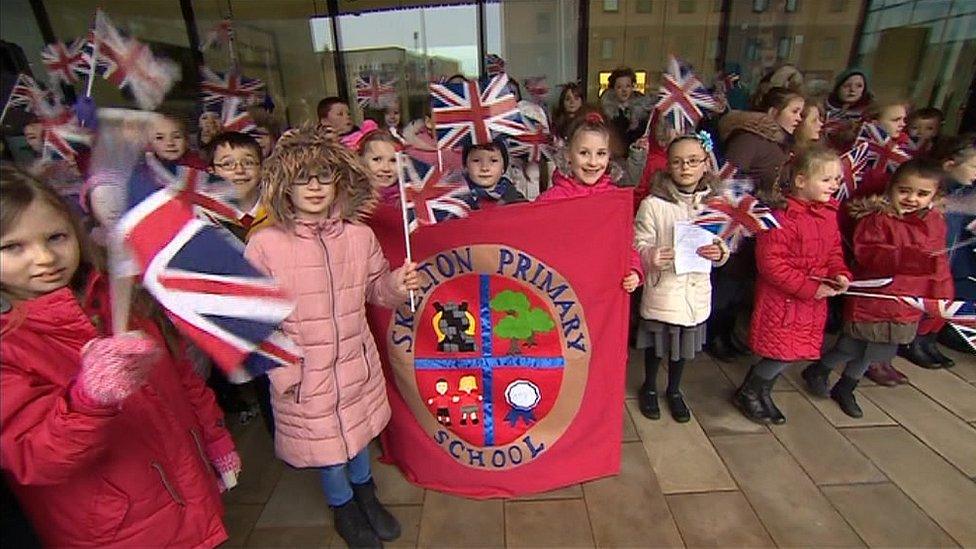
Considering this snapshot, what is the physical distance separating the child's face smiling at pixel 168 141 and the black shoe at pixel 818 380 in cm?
384

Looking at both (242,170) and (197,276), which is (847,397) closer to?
(197,276)

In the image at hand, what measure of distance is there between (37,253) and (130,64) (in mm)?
1766

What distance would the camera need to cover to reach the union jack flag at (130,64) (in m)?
2.38

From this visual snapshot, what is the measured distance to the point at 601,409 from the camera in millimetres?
2287

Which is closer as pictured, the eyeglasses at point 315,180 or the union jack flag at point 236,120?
the eyeglasses at point 315,180

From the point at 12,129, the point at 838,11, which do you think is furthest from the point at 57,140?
the point at 838,11

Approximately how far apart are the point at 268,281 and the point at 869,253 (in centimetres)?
285

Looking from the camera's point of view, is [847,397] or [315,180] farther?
[847,397]

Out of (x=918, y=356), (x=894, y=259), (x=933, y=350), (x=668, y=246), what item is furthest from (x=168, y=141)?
(x=933, y=350)

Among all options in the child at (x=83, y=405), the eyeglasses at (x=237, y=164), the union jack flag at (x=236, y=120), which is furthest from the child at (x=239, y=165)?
the child at (x=83, y=405)

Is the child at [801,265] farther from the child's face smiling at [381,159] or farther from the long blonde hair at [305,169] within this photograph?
the long blonde hair at [305,169]

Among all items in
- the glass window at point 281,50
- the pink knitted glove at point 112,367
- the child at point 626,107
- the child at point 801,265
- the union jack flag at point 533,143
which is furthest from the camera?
the glass window at point 281,50

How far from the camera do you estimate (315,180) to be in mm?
1735

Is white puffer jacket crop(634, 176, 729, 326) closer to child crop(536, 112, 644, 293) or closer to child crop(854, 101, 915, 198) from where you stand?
child crop(536, 112, 644, 293)
